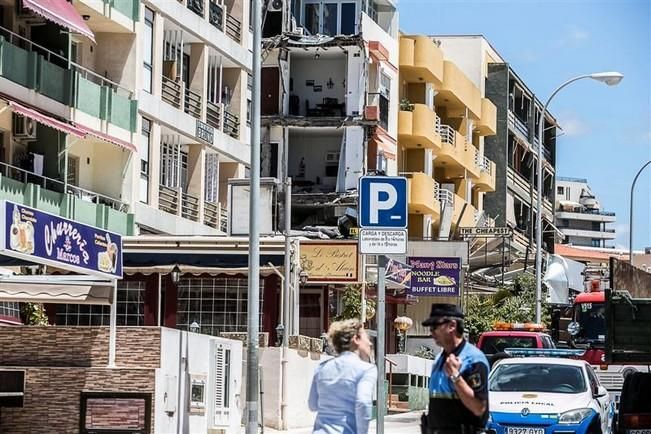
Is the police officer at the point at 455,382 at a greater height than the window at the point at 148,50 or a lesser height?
lesser

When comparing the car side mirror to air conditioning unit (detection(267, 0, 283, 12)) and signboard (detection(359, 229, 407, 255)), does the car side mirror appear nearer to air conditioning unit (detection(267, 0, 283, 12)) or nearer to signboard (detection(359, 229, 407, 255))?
signboard (detection(359, 229, 407, 255))

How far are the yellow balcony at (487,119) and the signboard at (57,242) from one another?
181 ft

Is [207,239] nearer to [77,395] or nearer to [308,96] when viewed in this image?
[77,395]

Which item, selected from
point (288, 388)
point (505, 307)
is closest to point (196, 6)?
point (288, 388)

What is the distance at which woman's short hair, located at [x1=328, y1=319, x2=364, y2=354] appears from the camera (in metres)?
12.8

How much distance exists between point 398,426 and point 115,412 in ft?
39.4

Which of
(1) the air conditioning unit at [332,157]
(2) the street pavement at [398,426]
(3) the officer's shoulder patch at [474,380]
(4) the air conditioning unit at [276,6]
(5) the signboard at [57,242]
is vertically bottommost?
(2) the street pavement at [398,426]

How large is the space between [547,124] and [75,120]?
59.1 metres

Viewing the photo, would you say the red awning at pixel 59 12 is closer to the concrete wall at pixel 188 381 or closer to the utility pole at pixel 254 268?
the utility pole at pixel 254 268

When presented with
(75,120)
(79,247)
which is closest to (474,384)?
(79,247)

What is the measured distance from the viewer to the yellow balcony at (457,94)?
72375mm

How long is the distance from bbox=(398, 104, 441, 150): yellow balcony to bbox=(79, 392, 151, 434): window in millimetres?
43936

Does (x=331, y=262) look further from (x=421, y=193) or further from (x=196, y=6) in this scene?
(x=421, y=193)

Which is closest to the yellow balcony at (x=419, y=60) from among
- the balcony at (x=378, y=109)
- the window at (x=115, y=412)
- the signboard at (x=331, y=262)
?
the balcony at (x=378, y=109)
